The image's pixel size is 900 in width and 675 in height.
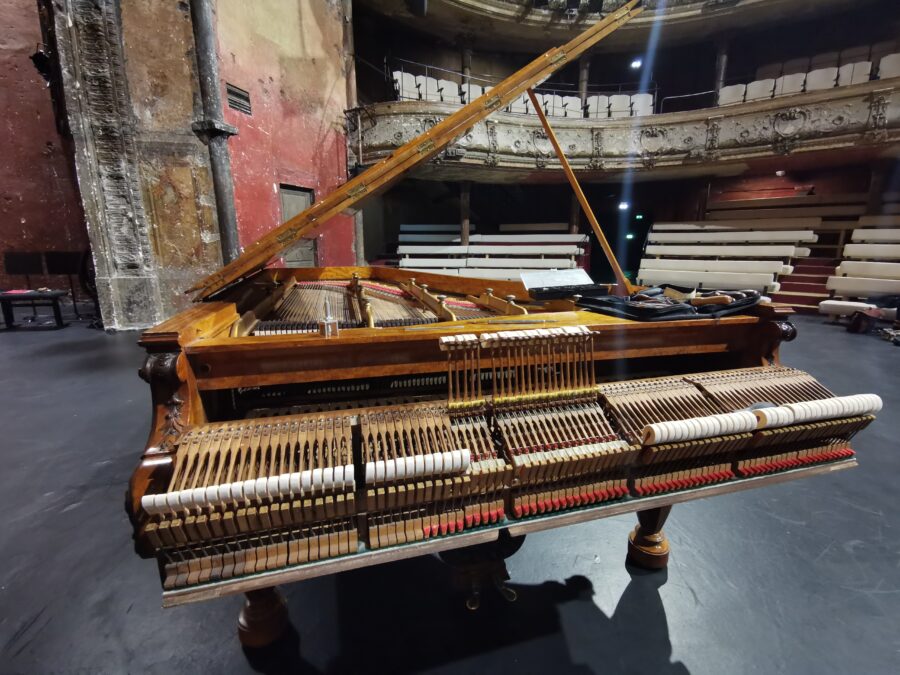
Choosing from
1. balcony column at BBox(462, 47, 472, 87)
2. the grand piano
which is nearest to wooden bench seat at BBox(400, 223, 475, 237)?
balcony column at BBox(462, 47, 472, 87)

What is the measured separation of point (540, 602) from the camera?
1.63m

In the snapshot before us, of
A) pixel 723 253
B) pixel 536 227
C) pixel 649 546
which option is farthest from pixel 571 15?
pixel 649 546

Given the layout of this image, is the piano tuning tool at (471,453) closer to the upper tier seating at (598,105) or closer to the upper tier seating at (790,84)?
the upper tier seating at (598,105)

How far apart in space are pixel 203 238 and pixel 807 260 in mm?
12638

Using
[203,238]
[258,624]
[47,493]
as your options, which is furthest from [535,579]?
[203,238]

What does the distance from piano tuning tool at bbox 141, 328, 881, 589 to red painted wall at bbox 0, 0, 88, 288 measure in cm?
1019

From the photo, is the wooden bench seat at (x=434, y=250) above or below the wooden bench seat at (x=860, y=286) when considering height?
above

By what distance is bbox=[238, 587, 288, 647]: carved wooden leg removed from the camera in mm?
1398

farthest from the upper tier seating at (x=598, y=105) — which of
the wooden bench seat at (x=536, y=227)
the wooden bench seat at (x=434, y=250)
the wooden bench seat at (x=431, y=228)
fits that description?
the wooden bench seat at (x=434, y=250)

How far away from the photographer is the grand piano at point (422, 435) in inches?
38.9

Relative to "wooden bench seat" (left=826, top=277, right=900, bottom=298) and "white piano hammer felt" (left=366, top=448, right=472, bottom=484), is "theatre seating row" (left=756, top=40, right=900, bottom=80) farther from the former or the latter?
"white piano hammer felt" (left=366, top=448, right=472, bottom=484)

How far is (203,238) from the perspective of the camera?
20.4 feet

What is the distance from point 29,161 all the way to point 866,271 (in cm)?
1696

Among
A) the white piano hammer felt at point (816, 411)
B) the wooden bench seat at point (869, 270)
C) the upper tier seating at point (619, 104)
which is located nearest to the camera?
the white piano hammer felt at point (816, 411)
